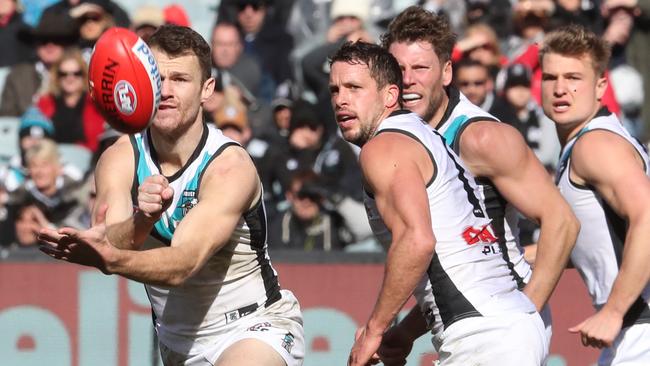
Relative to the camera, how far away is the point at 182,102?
19.3ft

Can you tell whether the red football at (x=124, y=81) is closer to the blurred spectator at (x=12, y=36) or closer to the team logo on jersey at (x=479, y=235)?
the team logo on jersey at (x=479, y=235)

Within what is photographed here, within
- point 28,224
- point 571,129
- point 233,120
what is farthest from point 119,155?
point 233,120

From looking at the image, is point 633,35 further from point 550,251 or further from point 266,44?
point 550,251

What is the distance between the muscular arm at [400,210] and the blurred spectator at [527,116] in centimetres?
507

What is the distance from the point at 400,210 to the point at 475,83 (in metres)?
5.22

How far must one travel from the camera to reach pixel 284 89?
1095 centimetres

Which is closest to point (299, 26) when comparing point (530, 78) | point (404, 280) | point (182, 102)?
point (530, 78)

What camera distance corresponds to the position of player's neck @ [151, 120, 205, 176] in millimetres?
5949

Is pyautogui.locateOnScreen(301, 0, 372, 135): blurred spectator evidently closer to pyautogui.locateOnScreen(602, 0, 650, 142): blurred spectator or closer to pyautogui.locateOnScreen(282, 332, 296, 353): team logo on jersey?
pyautogui.locateOnScreen(602, 0, 650, 142): blurred spectator

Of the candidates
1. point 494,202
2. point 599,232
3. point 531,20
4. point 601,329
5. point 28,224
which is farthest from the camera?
point 531,20

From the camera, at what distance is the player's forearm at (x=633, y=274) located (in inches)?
229

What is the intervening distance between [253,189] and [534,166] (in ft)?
4.50

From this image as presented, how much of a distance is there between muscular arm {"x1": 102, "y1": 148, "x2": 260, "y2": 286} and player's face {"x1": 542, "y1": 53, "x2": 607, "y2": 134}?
169 cm

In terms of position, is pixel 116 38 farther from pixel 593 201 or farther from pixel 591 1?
pixel 591 1
